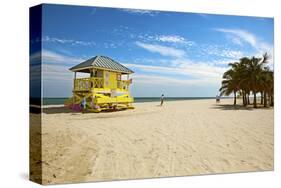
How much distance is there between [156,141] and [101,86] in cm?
144

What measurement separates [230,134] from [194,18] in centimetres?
242

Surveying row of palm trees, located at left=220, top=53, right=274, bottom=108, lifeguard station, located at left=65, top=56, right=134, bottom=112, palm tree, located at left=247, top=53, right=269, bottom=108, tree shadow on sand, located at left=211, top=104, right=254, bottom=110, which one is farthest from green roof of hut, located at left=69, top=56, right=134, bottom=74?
palm tree, located at left=247, top=53, right=269, bottom=108

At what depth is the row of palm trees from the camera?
33.2 feet

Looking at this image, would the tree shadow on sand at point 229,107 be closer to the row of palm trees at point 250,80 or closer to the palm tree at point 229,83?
the row of palm trees at point 250,80

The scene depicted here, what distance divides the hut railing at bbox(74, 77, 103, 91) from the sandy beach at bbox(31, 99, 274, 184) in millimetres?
468

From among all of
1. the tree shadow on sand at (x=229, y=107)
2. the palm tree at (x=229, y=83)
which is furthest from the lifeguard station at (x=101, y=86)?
the palm tree at (x=229, y=83)

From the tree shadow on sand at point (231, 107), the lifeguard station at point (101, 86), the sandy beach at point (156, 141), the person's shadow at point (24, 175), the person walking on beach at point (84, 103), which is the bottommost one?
the person's shadow at point (24, 175)

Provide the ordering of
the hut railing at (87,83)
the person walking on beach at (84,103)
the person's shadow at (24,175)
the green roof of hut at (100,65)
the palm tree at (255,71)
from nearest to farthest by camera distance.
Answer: the green roof of hut at (100,65), the hut railing at (87,83), the person walking on beach at (84,103), the person's shadow at (24,175), the palm tree at (255,71)

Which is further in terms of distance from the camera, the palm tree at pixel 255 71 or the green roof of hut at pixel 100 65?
the palm tree at pixel 255 71

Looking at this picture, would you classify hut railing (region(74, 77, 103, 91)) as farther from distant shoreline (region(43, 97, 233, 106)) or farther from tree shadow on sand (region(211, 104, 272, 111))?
tree shadow on sand (region(211, 104, 272, 111))

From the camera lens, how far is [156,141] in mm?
9031

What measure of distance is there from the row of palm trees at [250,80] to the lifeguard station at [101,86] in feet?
7.15

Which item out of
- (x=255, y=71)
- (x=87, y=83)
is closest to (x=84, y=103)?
(x=87, y=83)

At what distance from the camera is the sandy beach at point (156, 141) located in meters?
8.34
